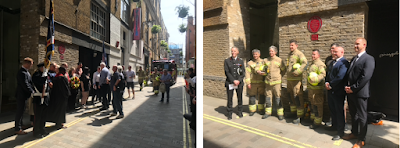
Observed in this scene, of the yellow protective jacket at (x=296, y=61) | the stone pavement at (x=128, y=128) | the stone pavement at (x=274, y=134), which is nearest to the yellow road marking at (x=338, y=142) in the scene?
the stone pavement at (x=274, y=134)

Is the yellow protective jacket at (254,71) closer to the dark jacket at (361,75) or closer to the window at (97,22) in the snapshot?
the dark jacket at (361,75)

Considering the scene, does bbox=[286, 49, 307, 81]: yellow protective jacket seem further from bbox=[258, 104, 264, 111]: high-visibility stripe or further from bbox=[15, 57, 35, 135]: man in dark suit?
bbox=[15, 57, 35, 135]: man in dark suit

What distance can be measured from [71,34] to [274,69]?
2787mm

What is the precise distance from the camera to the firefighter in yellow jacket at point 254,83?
2748 mm

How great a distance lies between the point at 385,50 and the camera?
2936 millimetres

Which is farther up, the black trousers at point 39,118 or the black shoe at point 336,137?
the black trousers at point 39,118

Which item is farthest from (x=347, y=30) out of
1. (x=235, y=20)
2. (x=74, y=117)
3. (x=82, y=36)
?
(x=74, y=117)

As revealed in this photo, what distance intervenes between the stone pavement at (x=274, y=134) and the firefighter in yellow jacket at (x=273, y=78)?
193mm

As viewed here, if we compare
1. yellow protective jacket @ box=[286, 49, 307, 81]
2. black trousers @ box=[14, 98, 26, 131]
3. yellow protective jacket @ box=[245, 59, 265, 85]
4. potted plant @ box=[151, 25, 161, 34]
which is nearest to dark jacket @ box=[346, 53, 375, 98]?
yellow protective jacket @ box=[286, 49, 307, 81]

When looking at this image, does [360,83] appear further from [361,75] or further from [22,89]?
[22,89]

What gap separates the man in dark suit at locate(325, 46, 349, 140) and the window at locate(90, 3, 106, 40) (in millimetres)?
2872

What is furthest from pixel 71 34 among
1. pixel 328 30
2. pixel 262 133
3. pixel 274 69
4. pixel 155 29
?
pixel 328 30

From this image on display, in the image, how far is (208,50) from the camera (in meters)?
3.40

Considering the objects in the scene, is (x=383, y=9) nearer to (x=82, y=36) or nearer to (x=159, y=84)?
(x=159, y=84)
